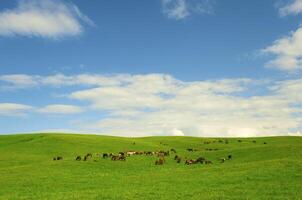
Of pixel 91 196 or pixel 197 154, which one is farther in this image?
pixel 197 154

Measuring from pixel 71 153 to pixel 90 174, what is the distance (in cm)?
2534

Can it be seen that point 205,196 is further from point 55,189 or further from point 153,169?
point 153,169

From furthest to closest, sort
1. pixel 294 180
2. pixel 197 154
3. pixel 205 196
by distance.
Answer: pixel 197 154 < pixel 294 180 < pixel 205 196

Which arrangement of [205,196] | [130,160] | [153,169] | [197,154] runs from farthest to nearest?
[197,154]
[130,160]
[153,169]
[205,196]

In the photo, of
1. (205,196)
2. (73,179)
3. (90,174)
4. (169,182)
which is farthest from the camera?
(90,174)

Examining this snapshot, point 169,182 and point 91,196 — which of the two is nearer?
point 91,196

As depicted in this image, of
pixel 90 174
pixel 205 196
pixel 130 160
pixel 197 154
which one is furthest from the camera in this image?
pixel 197 154

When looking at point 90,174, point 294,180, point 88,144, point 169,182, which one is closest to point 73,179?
point 90,174

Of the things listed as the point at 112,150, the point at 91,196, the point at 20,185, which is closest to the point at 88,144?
the point at 112,150

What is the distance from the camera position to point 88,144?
78312 millimetres

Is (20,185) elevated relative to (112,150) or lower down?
lower down

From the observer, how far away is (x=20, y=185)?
123 ft

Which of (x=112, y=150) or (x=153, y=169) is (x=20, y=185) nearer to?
(x=153, y=169)

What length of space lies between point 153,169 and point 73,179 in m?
9.80
